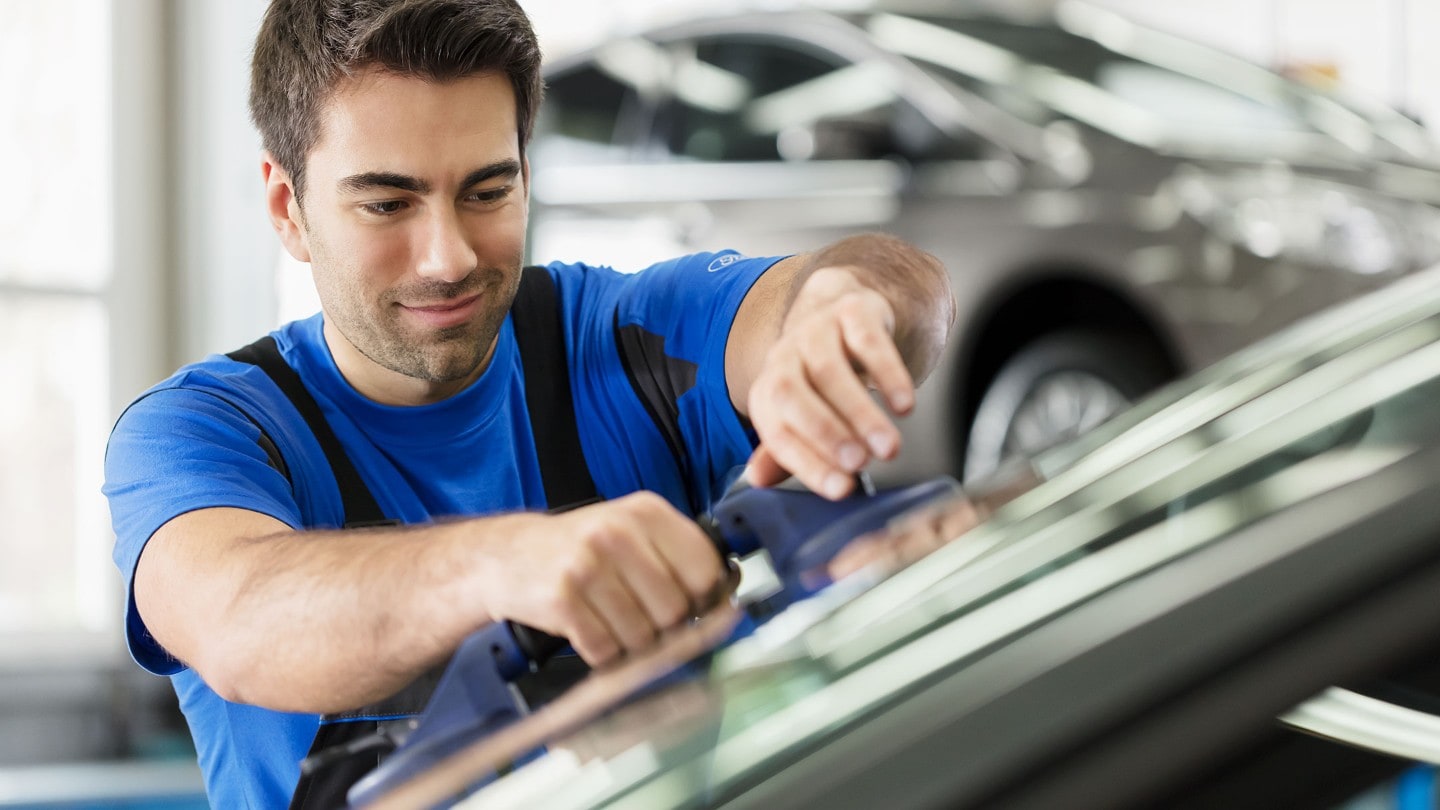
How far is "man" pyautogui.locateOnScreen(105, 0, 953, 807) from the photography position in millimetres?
884

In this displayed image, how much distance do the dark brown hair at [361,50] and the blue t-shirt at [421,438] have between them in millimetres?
198

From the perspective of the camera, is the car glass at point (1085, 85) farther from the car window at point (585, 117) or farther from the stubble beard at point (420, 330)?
the stubble beard at point (420, 330)

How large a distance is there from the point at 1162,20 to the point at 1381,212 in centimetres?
619

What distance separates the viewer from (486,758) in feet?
2.16

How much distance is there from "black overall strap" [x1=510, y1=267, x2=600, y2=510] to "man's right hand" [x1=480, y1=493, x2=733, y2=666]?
0.62 metres

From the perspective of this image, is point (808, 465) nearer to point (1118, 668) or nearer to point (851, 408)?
point (851, 408)

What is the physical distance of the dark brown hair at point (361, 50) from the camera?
128 cm

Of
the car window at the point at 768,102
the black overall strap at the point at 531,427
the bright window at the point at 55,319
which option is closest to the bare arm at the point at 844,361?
the black overall strap at the point at 531,427

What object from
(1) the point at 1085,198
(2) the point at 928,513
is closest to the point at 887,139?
(1) the point at 1085,198

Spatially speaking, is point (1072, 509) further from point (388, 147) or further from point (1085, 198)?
point (1085, 198)

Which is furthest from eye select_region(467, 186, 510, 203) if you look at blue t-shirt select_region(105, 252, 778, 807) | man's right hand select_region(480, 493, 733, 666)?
man's right hand select_region(480, 493, 733, 666)

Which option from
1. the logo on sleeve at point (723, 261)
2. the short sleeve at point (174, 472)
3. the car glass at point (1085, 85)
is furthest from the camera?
the car glass at point (1085, 85)

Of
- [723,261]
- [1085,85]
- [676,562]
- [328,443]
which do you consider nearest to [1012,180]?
[1085,85]

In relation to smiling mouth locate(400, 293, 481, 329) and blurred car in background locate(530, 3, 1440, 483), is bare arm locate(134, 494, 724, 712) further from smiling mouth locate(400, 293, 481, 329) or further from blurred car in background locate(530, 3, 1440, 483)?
blurred car in background locate(530, 3, 1440, 483)
